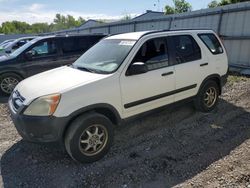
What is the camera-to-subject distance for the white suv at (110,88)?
135 inches

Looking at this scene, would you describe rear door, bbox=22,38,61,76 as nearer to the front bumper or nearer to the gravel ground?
the gravel ground

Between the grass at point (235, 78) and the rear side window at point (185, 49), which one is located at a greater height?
the rear side window at point (185, 49)

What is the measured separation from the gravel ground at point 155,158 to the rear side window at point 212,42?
137cm

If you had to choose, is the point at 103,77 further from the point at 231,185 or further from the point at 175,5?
the point at 175,5

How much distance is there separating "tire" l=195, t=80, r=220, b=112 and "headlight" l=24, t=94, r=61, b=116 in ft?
9.74

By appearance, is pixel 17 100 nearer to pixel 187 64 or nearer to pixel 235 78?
pixel 187 64

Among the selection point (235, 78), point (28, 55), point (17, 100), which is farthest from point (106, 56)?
point (235, 78)

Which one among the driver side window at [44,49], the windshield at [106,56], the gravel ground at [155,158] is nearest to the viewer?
the gravel ground at [155,158]

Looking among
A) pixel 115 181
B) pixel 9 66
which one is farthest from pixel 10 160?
pixel 9 66

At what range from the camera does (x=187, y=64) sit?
4742 mm

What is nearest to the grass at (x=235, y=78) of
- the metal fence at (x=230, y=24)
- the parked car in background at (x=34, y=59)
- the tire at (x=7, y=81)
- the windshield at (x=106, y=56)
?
the metal fence at (x=230, y=24)

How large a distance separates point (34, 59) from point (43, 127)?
196 inches

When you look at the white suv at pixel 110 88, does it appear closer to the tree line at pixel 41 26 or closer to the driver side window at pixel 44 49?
the driver side window at pixel 44 49

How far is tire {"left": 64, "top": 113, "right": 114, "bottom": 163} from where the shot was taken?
138 inches
